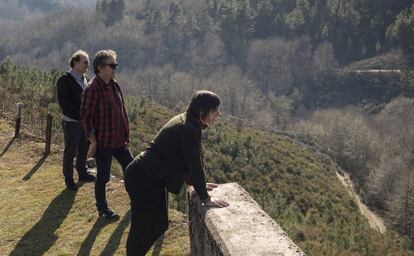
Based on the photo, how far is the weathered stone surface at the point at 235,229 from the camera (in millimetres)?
3617

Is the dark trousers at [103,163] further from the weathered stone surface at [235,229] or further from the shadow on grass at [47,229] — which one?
the weathered stone surface at [235,229]

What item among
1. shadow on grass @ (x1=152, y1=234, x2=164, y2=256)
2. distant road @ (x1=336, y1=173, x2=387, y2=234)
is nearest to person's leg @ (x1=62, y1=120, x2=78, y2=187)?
shadow on grass @ (x1=152, y1=234, x2=164, y2=256)

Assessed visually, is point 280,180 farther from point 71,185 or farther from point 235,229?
point 235,229

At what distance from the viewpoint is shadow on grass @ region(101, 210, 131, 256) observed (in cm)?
576

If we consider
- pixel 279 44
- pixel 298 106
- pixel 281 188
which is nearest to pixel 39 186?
pixel 281 188

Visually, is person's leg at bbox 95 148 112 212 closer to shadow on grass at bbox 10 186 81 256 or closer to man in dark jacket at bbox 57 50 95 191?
shadow on grass at bbox 10 186 81 256

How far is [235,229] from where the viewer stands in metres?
3.91

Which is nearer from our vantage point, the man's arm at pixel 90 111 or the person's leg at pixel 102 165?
the man's arm at pixel 90 111

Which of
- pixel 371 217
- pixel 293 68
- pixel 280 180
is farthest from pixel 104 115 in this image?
pixel 293 68

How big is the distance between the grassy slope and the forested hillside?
1854 centimetres

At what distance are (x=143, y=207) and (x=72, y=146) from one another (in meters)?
3.06

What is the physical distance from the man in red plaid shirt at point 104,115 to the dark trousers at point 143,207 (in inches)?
57.0

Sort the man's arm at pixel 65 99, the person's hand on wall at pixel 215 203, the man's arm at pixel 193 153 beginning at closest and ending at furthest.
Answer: the man's arm at pixel 193 153, the person's hand on wall at pixel 215 203, the man's arm at pixel 65 99

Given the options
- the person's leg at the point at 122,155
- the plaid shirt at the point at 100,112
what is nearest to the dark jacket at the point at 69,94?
the plaid shirt at the point at 100,112
